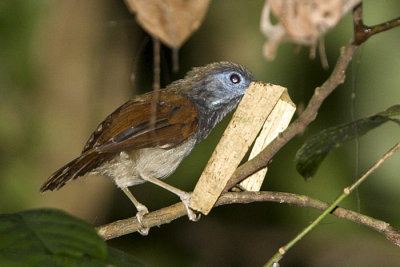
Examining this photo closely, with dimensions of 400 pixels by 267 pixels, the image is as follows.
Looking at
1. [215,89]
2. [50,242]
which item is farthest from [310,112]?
[215,89]

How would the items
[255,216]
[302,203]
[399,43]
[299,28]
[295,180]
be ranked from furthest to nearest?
[255,216] → [295,180] → [399,43] → [302,203] → [299,28]

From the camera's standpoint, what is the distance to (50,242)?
143cm

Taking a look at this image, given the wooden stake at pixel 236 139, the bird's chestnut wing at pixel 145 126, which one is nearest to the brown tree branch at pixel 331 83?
the wooden stake at pixel 236 139

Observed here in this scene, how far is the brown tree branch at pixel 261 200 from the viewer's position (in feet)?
8.01

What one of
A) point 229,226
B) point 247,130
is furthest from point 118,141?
point 229,226

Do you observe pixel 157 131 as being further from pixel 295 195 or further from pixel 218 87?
pixel 295 195

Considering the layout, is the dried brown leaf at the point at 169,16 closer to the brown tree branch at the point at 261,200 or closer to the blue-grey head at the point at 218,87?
the brown tree branch at the point at 261,200

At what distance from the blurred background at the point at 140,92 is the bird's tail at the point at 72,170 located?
6.90ft

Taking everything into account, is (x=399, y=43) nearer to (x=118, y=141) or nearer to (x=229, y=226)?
(x=229, y=226)

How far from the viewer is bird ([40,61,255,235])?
3588 millimetres

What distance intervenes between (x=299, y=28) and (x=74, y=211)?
4.74 m

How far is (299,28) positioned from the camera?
158cm

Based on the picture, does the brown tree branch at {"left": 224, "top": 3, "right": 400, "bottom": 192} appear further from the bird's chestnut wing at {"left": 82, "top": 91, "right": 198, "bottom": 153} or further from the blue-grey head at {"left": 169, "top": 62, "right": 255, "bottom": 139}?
the blue-grey head at {"left": 169, "top": 62, "right": 255, "bottom": 139}

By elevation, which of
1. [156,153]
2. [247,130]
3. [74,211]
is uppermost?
[247,130]
